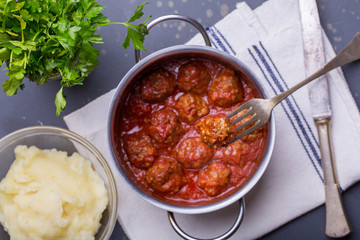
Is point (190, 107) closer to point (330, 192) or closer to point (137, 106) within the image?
point (137, 106)

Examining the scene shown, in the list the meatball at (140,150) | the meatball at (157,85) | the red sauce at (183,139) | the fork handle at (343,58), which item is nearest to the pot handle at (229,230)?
the red sauce at (183,139)

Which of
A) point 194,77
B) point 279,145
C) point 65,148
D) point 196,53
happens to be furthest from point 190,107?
point 65,148

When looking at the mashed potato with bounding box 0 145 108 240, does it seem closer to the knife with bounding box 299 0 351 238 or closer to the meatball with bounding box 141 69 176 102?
the meatball with bounding box 141 69 176 102

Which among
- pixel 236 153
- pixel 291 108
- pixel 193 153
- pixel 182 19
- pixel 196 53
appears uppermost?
pixel 182 19

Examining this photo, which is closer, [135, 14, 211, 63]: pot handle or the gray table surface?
[135, 14, 211, 63]: pot handle

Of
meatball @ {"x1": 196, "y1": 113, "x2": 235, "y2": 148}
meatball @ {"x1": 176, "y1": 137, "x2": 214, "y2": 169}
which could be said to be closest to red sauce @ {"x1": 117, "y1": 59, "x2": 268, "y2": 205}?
meatball @ {"x1": 176, "y1": 137, "x2": 214, "y2": 169}
